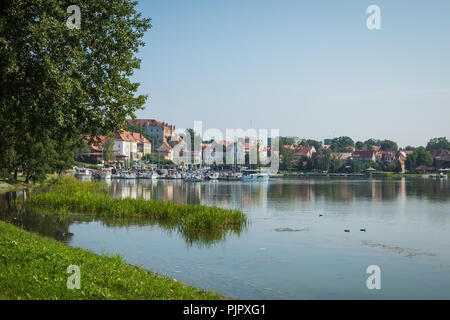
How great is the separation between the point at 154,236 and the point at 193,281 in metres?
11.7

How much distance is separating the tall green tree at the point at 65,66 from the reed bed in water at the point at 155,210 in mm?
10564

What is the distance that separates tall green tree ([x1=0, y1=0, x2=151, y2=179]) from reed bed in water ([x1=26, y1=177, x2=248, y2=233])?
10.6m

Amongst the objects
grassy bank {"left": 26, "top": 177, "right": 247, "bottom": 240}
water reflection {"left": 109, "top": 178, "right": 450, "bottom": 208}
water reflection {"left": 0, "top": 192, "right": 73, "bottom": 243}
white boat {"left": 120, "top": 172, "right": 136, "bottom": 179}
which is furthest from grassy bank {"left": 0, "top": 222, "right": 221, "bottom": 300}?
white boat {"left": 120, "top": 172, "right": 136, "bottom": 179}

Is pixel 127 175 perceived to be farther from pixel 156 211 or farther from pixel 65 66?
pixel 65 66

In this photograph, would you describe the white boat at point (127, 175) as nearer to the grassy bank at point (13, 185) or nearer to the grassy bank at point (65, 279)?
the grassy bank at point (13, 185)

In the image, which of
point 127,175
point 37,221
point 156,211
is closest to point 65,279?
point 37,221

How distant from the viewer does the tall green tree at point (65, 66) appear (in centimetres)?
2127

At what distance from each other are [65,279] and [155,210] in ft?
83.2

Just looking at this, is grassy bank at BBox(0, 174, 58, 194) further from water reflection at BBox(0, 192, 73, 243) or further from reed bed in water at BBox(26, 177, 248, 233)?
reed bed in water at BBox(26, 177, 248, 233)

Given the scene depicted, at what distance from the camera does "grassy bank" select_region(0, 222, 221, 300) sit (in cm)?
1270

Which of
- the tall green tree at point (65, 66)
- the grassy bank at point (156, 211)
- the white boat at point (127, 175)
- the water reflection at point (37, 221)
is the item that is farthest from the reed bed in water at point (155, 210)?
the white boat at point (127, 175)

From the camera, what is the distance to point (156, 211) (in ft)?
129

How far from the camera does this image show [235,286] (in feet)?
64.5
